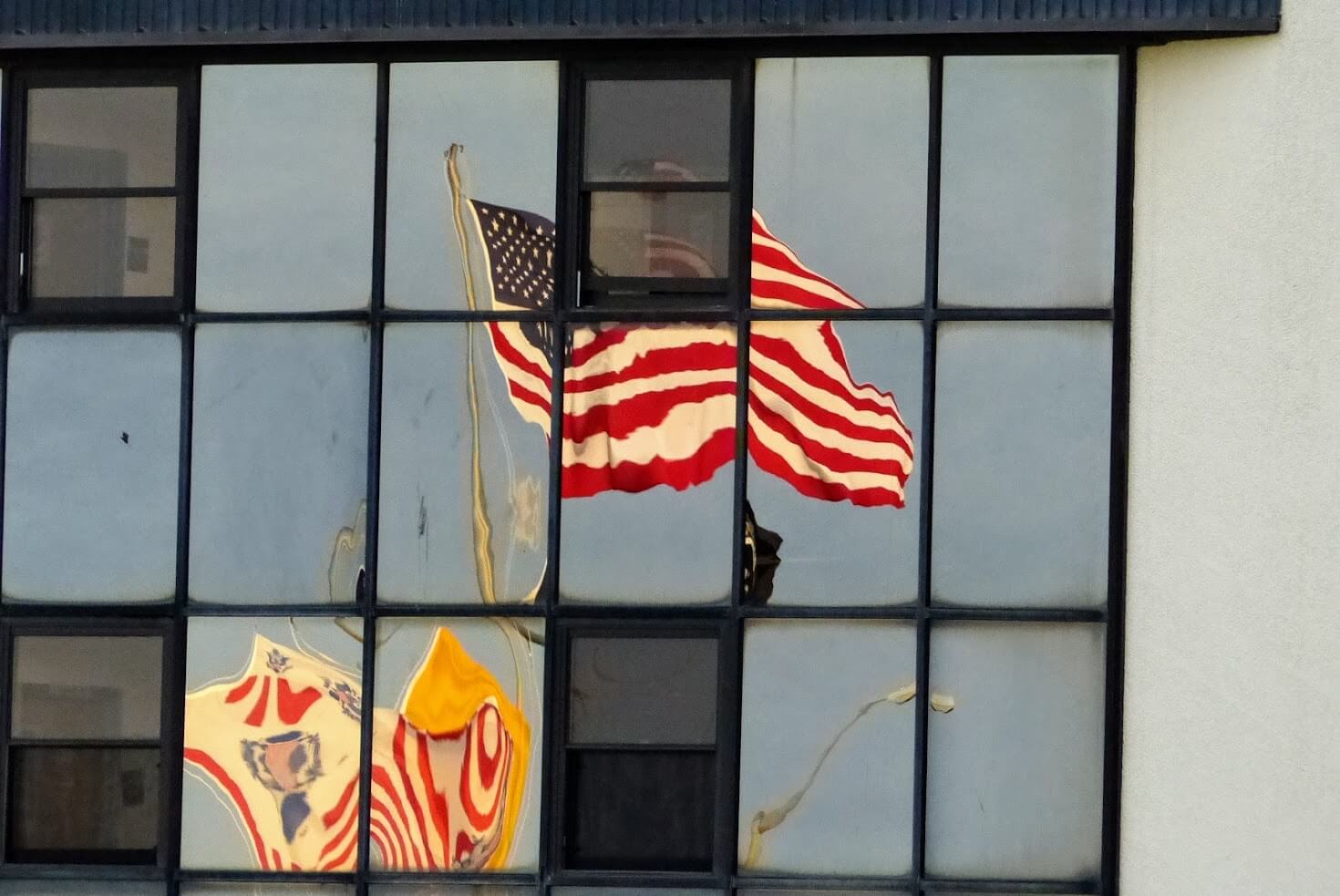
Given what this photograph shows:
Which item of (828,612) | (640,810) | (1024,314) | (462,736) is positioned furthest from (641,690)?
(1024,314)

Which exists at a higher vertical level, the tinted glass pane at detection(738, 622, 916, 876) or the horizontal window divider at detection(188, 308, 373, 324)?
the horizontal window divider at detection(188, 308, 373, 324)

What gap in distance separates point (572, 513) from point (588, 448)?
1.14ft

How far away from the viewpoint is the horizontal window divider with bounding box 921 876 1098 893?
7.12 m

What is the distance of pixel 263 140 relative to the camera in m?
7.41

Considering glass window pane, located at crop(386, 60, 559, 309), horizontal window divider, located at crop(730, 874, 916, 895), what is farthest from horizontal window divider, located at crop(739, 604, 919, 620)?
glass window pane, located at crop(386, 60, 559, 309)

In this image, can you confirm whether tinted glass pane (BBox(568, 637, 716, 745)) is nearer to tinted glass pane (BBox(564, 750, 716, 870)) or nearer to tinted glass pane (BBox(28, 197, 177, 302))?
tinted glass pane (BBox(564, 750, 716, 870))

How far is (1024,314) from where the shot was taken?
7.10m

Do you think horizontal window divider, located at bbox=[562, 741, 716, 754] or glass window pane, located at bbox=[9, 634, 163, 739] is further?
glass window pane, located at bbox=[9, 634, 163, 739]

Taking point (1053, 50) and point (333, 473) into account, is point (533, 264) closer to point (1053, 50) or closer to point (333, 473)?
point (333, 473)

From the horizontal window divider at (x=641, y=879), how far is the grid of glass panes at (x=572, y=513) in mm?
20

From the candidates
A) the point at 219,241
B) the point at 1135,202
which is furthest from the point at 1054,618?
the point at 219,241

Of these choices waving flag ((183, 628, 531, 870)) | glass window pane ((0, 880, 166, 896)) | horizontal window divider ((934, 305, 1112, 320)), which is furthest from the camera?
glass window pane ((0, 880, 166, 896))

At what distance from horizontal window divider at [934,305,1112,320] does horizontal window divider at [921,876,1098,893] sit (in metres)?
2.89

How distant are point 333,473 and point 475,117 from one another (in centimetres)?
202
